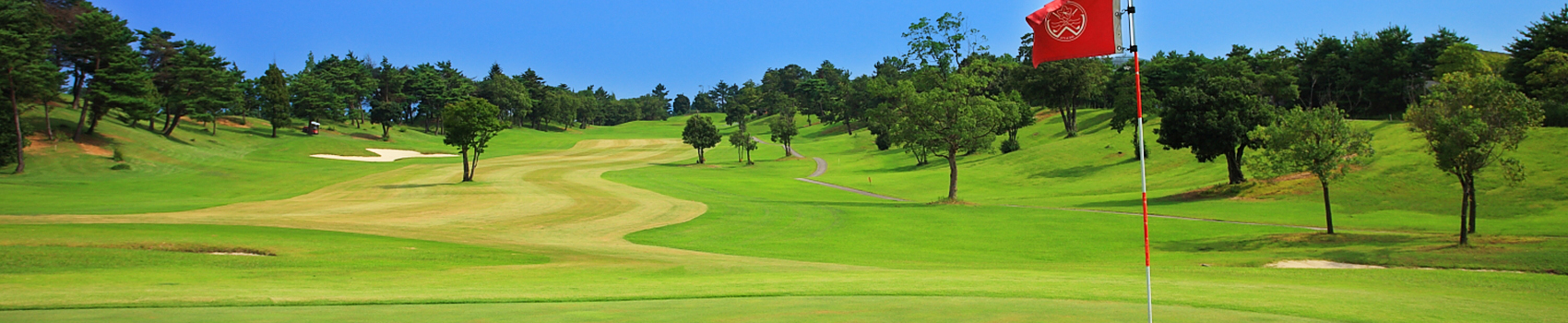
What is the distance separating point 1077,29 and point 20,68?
210 ft

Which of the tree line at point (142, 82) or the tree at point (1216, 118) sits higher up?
the tree line at point (142, 82)

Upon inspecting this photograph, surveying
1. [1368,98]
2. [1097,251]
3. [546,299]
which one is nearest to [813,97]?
[1368,98]

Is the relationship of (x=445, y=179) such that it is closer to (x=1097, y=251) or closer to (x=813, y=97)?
(x=1097, y=251)

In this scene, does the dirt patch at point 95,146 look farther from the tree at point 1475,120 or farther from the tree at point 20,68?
the tree at point 1475,120

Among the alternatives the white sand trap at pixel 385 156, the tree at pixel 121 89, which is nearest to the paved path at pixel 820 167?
the white sand trap at pixel 385 156

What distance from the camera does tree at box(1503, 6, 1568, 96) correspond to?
54.3 m

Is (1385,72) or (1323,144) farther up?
(1385,72)

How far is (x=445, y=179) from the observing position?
5172 cm

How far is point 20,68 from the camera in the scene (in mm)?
47438

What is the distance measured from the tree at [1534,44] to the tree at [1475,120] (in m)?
46.0

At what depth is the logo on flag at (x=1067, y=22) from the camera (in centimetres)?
1139

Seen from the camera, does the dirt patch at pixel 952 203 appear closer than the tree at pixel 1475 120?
No

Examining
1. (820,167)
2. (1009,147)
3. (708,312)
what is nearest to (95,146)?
(820,167)

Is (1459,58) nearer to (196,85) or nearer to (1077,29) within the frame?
(1077,29)
